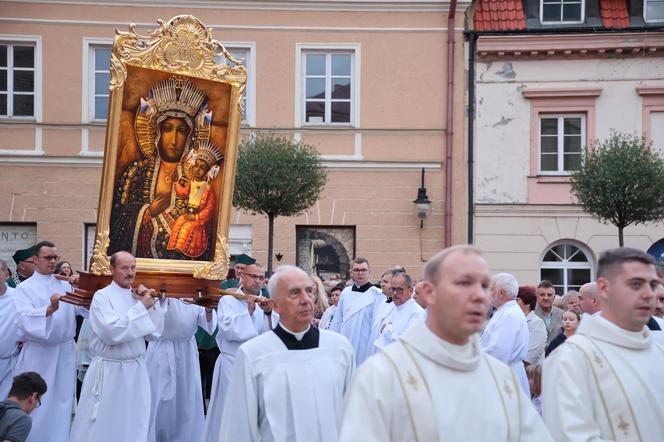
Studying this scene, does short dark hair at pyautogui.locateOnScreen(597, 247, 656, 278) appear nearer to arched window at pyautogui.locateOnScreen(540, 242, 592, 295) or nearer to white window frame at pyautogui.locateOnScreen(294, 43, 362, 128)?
white window frame at pyautogui.locateOnScreen(294, 43, 362, 128)

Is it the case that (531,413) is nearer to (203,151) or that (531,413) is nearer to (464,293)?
(464,293)

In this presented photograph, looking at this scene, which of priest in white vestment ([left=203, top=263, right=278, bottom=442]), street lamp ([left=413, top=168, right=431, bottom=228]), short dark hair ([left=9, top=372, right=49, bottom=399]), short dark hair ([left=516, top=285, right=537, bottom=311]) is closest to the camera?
short dark hair ([left=9, top=372, right=49, bottom=399])

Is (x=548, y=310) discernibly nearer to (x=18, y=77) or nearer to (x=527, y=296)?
(x=527, y=296)

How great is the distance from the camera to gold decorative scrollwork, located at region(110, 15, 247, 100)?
10.0 metres

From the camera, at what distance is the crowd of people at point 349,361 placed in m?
4.24

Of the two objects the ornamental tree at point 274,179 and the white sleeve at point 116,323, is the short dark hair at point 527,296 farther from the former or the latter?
the ornamental tree at point 274,179

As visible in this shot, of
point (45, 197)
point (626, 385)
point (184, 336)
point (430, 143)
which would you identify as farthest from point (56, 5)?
point (626, 385)

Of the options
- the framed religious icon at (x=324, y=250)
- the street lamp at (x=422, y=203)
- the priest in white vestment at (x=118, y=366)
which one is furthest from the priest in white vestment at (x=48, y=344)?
the street lamp at (x=422, y=203)

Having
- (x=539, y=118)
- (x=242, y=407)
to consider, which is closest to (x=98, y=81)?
(x=539, y=118)

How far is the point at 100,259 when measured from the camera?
10055 millimetres

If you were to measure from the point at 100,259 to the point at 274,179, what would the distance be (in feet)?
30.0

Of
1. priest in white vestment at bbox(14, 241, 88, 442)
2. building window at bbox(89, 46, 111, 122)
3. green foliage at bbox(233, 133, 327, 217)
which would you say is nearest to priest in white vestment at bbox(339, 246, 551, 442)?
priest in white vestment at bbox(14, 241, 88, 442)

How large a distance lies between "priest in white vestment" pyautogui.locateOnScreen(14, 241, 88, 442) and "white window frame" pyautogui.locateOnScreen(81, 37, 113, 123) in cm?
1130

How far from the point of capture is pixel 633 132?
2191 cm
